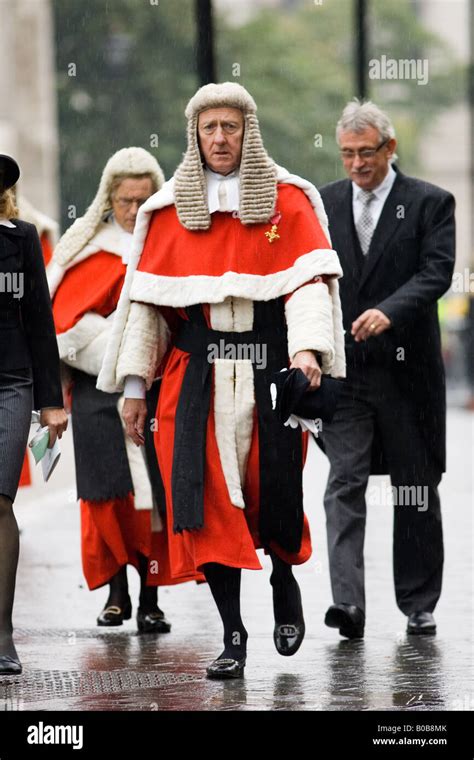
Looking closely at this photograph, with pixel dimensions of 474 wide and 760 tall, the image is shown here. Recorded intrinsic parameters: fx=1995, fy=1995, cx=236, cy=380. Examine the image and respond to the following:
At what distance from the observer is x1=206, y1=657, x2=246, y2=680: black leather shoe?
23.9 ft

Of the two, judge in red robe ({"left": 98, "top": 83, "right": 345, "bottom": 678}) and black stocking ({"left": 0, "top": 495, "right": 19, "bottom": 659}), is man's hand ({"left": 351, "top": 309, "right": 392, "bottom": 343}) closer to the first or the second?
judge in red robe ({"left": 98, "top": 83, "right": 345, "bottom": 678})

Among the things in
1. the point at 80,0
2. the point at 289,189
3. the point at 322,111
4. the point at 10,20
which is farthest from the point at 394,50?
the point at 289,189

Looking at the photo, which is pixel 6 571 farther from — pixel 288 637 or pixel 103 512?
pixel 103 512

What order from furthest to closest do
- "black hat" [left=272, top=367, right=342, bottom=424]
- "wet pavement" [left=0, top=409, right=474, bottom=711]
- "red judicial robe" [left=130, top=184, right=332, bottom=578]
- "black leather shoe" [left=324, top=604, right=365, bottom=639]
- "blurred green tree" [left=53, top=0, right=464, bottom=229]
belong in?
1. "blurred green tree" [left=53, top=0, right=464, bottom=229]
2. "black leather shoe" [left=324, top=604, right=365, bottom=639]
3. "red judicial robe" [left=130, top=184, right=332, bottom=578]
4. "black hat" [left=272, top=367, right=342, bottom=424]
5. "wet pavement" [left=0, top=409, right=474, bottom=711]

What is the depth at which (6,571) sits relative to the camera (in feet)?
24.0

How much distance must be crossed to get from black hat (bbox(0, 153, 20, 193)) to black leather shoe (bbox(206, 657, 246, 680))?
1972mm

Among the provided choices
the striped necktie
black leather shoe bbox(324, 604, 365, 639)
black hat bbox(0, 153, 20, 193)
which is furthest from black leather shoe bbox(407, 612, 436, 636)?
black hat bbox(0, 153, 20, 193)

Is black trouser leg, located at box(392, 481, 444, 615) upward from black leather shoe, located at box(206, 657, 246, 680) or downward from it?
upward

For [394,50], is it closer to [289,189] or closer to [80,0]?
[80,0]

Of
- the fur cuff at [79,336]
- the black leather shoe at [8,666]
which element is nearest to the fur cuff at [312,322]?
the black leather shoe at [8,666]

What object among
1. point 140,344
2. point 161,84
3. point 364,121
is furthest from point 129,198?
point 161,84

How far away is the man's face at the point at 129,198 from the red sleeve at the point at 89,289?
0.17 metres

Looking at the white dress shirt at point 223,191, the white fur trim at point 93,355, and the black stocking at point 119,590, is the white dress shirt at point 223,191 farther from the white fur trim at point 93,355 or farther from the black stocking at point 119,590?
the black stocking at point 119,590

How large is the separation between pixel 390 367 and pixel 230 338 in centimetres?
155
